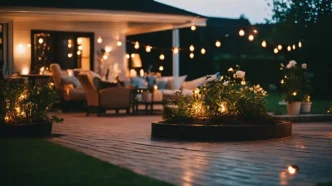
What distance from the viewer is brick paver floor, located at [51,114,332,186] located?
5.98 metres

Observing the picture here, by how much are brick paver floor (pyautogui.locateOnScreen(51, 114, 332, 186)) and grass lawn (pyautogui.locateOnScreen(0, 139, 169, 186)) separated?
0.73 feet

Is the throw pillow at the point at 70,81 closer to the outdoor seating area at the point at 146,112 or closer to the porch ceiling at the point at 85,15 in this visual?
the outdoor seating area at the point at 146,112

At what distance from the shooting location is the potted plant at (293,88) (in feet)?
50.1

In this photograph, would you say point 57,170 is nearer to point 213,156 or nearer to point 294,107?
point 213,156

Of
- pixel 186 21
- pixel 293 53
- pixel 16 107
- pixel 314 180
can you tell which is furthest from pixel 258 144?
pixel 293 53

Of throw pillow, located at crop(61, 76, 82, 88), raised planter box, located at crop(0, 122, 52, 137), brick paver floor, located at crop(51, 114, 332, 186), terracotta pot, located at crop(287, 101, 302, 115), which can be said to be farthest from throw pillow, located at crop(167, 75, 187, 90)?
raised planter box, located at crop(0, 122, 52, 137)

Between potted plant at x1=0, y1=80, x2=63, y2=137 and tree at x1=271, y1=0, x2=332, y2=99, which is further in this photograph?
tree at x1=271, y1=0, x2=332, y2=99

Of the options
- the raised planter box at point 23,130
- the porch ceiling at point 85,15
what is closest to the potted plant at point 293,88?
the porch ceiling at point 85,15

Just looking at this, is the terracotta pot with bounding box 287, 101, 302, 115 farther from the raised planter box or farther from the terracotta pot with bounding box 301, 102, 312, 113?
the raised planter box

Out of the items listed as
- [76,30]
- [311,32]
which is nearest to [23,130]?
[76,30]

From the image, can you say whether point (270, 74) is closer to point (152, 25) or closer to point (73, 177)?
point (152, 25)

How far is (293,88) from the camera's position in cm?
1559

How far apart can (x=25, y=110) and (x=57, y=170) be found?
386 cm

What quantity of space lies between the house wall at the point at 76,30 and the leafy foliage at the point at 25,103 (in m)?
9.44
